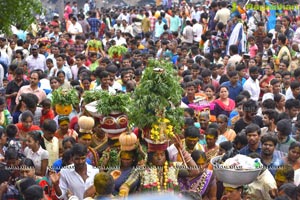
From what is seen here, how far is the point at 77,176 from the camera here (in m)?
8.77

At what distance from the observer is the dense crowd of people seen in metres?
8.45

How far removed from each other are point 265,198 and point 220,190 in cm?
60

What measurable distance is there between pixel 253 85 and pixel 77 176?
601 centimetres

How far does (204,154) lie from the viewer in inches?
360

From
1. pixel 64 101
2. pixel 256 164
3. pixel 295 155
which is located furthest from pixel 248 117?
pixel 256 164

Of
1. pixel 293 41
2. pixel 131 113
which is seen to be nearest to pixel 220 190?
pixel 131 113

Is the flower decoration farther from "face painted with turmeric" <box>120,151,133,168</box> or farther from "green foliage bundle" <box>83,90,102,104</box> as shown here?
"green foliage bundle" <box>83,90,102,104</box>

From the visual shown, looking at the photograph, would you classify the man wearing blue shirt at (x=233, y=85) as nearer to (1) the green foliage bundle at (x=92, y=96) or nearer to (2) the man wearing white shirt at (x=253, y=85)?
(2) the man wearing white shirt at (x=253, y=85)

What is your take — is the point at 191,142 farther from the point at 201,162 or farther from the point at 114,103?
the point at 114,103

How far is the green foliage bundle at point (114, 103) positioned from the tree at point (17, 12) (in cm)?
337

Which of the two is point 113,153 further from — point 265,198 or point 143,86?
point 265,198

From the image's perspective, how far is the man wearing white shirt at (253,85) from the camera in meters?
14.1

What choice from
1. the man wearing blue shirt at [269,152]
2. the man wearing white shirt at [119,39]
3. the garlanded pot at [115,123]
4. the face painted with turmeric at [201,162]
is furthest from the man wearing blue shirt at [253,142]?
the man wearing white shirt at [119,39]

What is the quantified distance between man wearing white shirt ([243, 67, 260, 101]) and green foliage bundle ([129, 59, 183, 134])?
552 cm
